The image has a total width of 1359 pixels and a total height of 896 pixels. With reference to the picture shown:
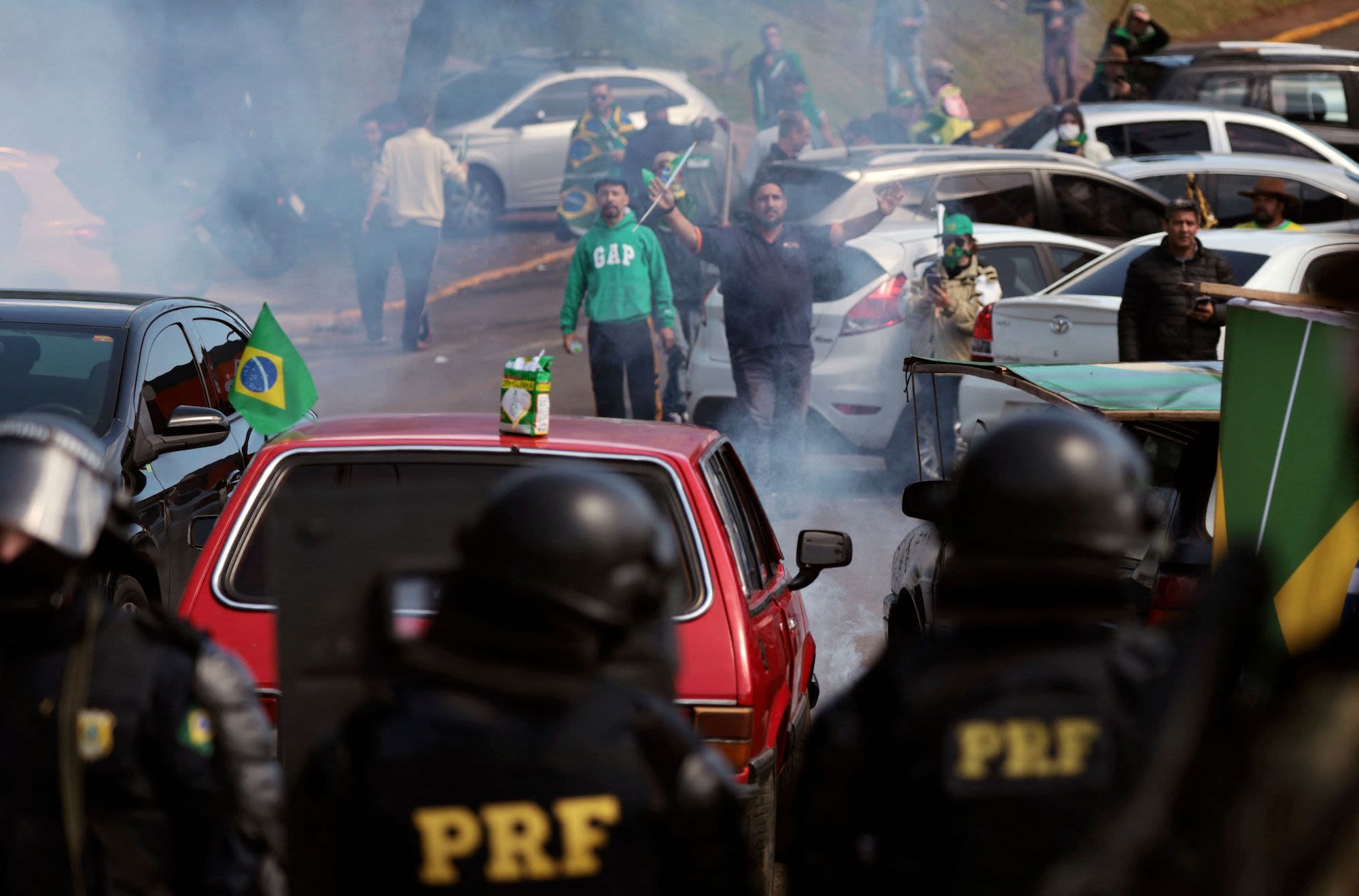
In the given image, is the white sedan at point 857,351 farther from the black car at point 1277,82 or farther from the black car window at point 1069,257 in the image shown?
the black car at point 1277,82

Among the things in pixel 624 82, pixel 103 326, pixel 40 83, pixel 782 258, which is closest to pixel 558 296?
pixel 624 82

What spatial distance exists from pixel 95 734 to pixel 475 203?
15848mm

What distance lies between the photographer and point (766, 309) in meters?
9.77

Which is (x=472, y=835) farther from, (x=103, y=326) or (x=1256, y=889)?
(x=103, y=326)

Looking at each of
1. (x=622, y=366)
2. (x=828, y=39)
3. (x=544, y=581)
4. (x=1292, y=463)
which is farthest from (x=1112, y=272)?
(x=828, y=39)

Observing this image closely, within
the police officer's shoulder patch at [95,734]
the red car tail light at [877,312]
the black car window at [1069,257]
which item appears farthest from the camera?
the black car window at [1069,257]

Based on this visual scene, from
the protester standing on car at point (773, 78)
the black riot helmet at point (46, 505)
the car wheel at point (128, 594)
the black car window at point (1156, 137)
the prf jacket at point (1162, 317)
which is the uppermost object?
the protester standing on car at point (773, 78)

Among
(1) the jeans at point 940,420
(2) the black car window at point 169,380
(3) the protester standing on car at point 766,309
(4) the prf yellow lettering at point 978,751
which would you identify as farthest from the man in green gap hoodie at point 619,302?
(4) the prf yellow lettering at point 978,751

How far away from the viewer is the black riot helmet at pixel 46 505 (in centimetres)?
235

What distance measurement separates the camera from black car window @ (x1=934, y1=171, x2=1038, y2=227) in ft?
39.7

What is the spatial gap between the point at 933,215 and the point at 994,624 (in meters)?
9.73

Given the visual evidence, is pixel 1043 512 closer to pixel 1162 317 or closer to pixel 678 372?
pixel 1162 317

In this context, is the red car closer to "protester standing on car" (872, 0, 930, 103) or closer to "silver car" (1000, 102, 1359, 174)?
"silver car" (1000, 102, 1359, 174)

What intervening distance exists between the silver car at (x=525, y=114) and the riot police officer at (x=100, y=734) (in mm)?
14977
